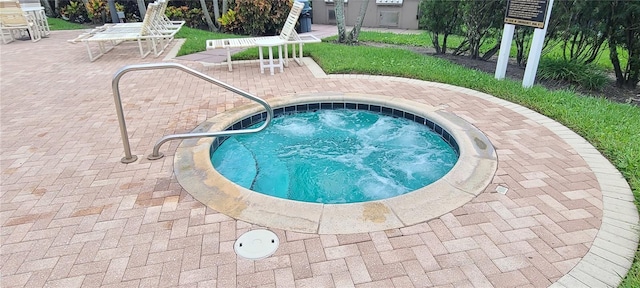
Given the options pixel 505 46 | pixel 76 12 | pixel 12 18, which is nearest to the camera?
pixel 505 46

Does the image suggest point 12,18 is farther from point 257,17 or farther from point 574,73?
point 574,73

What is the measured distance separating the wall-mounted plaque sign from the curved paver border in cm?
219

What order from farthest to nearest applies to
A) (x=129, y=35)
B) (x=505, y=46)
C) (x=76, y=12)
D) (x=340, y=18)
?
(x=76, y=12)
(x=340, y=18)
(x=129, y=35)
(x=505, y=46)

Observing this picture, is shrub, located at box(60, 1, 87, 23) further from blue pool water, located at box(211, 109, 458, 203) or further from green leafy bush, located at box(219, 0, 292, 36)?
blue pool water, located at box(211, 109, 458, 203)

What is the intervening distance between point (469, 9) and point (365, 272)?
696 centimetres

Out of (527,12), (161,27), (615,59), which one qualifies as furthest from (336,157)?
(161,27)

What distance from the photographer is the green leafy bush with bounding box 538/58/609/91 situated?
6531 millimetres

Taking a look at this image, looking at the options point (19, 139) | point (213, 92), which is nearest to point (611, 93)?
point (213, 92)

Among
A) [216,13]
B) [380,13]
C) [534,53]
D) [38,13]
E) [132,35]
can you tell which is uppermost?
[38,13]

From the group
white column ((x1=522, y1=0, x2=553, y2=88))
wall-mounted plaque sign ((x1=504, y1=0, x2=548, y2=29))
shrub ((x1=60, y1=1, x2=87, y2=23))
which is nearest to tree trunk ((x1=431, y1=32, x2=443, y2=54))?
wall-mounted plaque sign ((x1=504, y1=0, x2=548, y2=29))

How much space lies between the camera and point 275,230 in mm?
2709

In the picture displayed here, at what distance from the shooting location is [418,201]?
302 centimetres

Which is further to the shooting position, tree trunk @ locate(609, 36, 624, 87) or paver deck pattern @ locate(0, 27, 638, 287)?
tree trunk @ locate(609, 36, 624, 87)

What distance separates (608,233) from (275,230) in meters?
2.35
